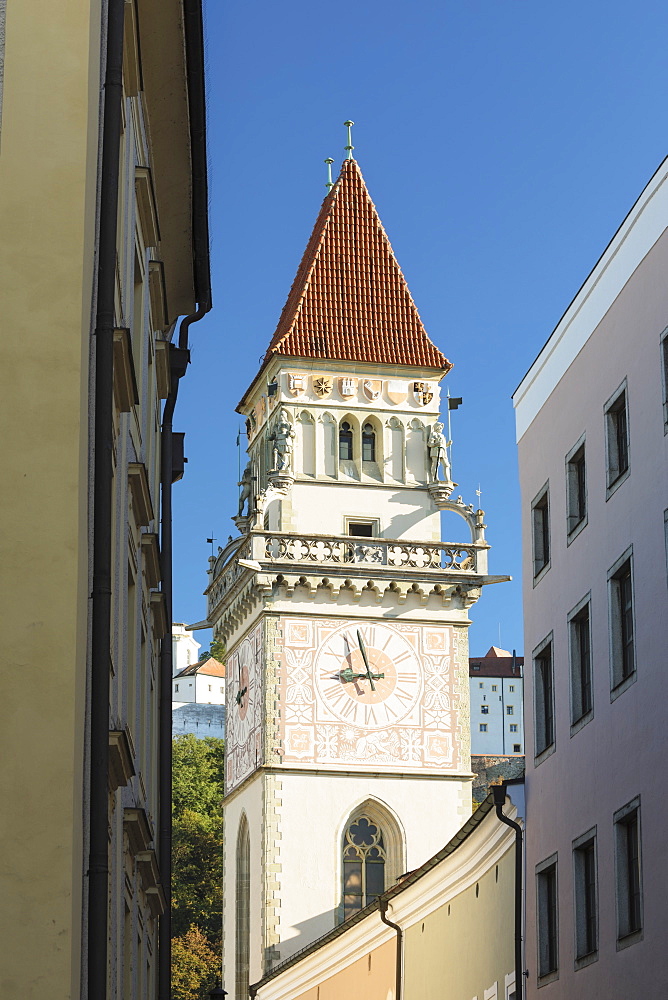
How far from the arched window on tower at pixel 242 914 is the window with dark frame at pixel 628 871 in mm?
31449

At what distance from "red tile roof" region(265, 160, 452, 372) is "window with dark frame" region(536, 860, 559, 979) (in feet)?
108

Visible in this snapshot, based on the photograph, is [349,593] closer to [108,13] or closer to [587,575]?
[587,575]

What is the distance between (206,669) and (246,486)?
97088mm

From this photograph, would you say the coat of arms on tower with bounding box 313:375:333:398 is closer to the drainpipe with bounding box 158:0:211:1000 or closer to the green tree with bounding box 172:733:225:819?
the drainpipe with bounding box 158:0:211:1000

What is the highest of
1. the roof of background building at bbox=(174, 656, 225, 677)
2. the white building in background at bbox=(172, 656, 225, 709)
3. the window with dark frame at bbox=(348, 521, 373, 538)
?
the roof of background building at bbox=(174, 656, 225, 677)

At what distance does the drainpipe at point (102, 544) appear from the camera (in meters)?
8.76

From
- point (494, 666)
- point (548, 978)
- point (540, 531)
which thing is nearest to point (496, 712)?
point (494, 666)

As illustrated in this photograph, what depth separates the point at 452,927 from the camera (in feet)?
93.0

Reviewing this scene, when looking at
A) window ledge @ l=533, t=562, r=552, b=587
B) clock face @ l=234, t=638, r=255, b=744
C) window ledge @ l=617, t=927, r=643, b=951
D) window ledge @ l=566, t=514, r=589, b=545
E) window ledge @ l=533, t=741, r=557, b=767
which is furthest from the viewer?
clock face @ l=234, t=638, r=255, b=744

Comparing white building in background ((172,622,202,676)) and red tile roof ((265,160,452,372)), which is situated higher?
white building in background ((172,622,202,676))

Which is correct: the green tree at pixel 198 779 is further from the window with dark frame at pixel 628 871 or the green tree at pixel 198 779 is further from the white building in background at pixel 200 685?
the window with dark frame at pixel 628 871

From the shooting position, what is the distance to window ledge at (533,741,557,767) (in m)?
23.4

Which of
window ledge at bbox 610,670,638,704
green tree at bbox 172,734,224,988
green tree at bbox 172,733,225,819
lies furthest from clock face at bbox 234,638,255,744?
green tree at bbox 172,733,225,819

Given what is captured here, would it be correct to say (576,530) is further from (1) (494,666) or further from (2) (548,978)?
(1) (494,666)
